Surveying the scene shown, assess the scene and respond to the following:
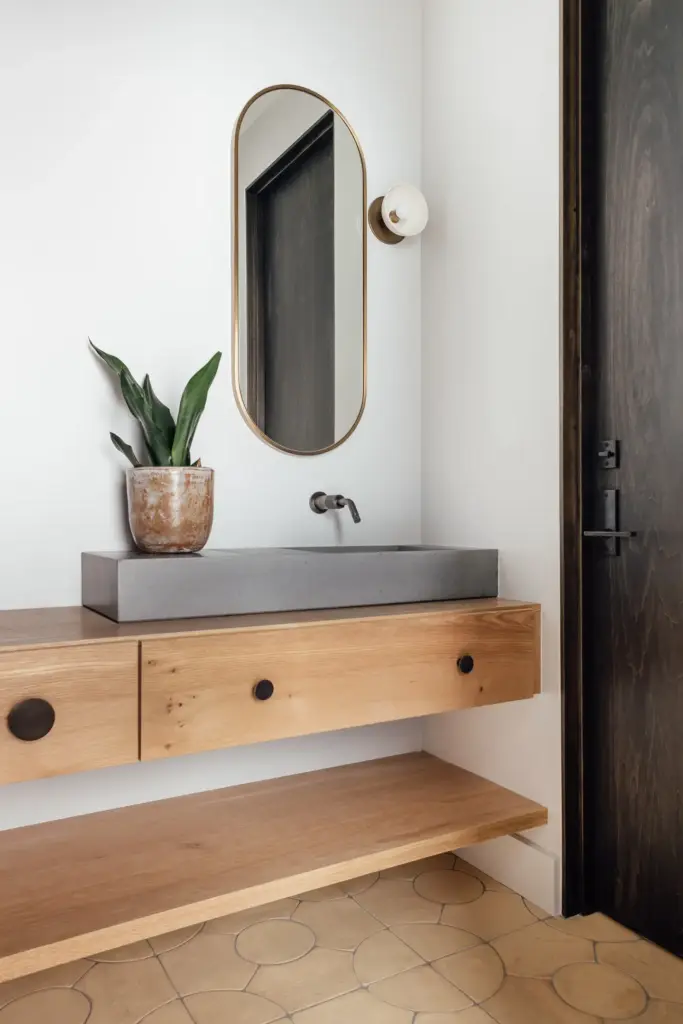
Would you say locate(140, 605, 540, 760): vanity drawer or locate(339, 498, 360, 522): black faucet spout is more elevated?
locate(339, 498, 360, 522): black faucet spout

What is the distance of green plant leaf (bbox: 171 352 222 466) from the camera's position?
147 centimetres

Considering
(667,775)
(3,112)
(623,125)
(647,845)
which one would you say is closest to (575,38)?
(623,125)

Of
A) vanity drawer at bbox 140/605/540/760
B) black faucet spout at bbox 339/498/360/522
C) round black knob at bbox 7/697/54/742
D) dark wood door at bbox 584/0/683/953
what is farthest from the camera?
black faucet spout at bbox 339/498/360/522

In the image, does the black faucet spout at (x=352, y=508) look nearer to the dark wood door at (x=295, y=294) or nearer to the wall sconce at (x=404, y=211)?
the dark wood door at (x=295, y=294)

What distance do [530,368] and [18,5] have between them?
1.22m

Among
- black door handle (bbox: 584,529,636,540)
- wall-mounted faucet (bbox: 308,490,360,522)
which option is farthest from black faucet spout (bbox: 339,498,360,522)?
black door handle (bbox: 584,529,636,540)

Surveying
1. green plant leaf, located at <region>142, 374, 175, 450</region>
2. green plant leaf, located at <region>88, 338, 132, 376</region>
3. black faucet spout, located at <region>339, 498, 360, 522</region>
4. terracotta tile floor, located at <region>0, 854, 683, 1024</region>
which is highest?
green plant leaf, located at <region>88, 338, 132, 376</region>

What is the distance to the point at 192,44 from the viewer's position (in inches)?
64.7

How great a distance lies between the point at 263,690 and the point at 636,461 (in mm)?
803

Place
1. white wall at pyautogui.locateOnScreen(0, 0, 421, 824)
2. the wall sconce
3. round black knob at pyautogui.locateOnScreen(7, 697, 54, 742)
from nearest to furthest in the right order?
round black knob at pyautogui.locateOnScreen(7, 697, 54, 742), white wall at pyautogui.locateOnScreen(0, 0, 421, 824), the wall sconce

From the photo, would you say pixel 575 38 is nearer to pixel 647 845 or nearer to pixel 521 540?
pixel 521 540

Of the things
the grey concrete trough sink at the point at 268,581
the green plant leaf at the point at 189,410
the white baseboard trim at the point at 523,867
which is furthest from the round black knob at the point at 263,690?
the white baseboard trim at the point at 523,867

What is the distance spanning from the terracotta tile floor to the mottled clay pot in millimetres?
742

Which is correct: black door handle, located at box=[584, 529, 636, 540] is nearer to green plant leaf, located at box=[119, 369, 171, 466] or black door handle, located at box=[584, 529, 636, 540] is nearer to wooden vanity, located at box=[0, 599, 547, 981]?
wooden vanity, located at box=[0, 599, 547, 981]
